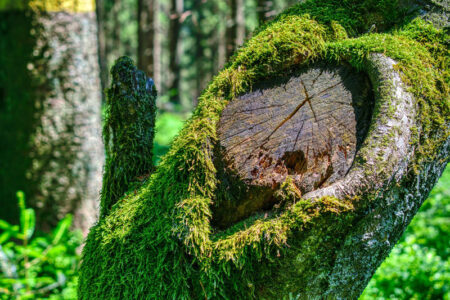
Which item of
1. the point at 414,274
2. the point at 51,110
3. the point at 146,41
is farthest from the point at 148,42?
the point at 414,274

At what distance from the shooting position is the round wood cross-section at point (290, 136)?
1.61 meters

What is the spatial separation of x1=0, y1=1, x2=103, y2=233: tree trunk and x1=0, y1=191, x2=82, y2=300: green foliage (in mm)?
433

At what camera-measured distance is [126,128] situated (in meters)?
2.02

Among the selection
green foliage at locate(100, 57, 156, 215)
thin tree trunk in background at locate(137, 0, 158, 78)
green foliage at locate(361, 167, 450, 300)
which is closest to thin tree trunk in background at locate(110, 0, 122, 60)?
thin tree trunk in background at locate(137, 0, 158, 78)

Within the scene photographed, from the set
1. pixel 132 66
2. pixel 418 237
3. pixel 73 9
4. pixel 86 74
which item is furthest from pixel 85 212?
pixel 418 237

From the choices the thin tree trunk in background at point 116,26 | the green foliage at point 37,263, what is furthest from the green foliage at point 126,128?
the thin tree trunk in background at point 116,26

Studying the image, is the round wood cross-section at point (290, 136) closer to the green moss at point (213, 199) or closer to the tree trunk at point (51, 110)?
the green moss at point (213, 199)

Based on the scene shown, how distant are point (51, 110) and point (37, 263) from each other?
69.8 inches

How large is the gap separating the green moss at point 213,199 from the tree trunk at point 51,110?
2503 millimetres

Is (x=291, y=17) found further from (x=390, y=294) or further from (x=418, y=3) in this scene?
(x=390, y=294)

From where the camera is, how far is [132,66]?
201cm

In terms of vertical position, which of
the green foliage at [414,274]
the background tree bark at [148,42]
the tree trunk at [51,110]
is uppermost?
the background tree bark at [148,42]

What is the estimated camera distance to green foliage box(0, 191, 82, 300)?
10.5 feet

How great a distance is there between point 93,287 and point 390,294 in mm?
2913
